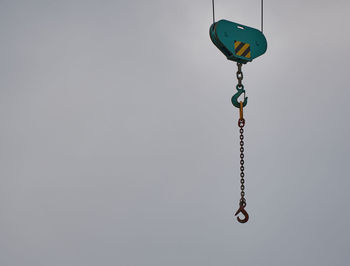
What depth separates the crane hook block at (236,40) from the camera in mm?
1735

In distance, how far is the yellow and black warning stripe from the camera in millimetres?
1812

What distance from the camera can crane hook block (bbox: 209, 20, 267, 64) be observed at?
1735 millimetres

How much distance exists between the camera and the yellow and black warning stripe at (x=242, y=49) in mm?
1812

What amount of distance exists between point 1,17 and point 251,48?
2096 millimetres

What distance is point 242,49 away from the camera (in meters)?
1.83

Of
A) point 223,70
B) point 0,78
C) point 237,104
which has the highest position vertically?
point 223,70

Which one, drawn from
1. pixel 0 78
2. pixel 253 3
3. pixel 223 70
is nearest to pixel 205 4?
pixel 253 3

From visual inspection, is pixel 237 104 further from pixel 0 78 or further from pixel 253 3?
pixel 0 78

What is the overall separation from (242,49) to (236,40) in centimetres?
7

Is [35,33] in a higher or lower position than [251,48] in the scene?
higher

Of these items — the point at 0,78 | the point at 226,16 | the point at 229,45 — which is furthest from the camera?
the point at 226,16

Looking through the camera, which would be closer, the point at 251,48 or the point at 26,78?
the point at 251,48

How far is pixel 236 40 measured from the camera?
1.81 metres

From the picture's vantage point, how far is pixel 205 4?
2.75m
